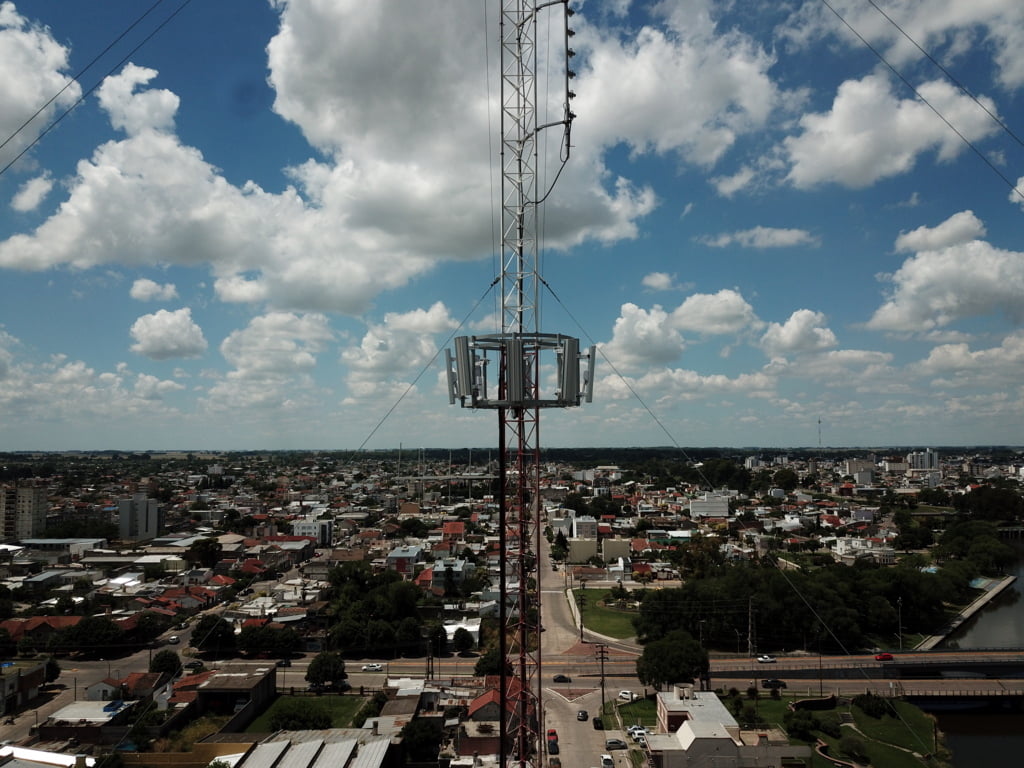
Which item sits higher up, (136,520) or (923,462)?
(923,462)

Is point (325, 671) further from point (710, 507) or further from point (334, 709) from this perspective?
point (710, 507)

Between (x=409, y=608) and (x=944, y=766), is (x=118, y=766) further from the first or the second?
(x=944, y=766)

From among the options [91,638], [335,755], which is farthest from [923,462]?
[335,755]

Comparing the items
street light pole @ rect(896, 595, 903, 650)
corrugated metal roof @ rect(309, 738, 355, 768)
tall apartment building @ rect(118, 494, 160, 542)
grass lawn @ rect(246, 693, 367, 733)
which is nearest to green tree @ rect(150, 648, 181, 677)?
grass lawn @ rect(246, 693, 367, 733)

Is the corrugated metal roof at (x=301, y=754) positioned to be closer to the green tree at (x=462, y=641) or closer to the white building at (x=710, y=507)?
the green tree at (x=462, y=641)

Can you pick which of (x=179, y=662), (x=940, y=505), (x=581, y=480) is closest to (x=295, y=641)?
(x=179, y=662)

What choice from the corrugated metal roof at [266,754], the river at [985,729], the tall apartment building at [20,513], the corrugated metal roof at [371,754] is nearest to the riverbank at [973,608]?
the river at [985,729]
